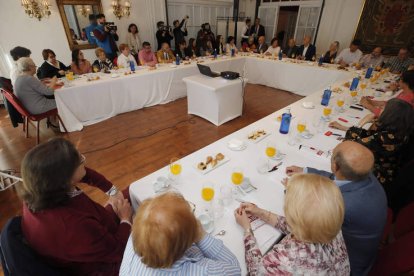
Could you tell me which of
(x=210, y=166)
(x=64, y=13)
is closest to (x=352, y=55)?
(x=210, y=166)

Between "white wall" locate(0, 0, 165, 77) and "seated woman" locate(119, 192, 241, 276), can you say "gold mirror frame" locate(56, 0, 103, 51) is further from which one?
"seated woman" locate(119, 192, 241, 276)

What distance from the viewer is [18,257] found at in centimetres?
85

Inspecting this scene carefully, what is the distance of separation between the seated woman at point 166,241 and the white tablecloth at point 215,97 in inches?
109

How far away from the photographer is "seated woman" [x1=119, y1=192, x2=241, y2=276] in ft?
2.20

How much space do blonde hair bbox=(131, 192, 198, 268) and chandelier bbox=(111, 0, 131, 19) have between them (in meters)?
6.52

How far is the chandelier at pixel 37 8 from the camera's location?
4598mm

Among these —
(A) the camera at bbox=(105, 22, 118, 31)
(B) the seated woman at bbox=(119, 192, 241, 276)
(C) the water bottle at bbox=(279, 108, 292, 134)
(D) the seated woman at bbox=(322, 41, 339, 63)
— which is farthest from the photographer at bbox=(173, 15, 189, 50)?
(B) the seated woman at bbox=(119, 192, 241, 276)

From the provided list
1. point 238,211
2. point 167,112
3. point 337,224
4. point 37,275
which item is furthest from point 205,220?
point 167,112

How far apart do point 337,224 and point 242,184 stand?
2.19 feet

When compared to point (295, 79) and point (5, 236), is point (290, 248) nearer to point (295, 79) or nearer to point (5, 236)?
point (5, 236)

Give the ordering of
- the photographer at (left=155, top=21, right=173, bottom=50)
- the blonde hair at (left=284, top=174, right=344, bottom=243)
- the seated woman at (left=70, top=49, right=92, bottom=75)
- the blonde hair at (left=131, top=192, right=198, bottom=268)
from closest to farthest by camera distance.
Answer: the blonde hair at (left=131, top=192, right=198, bottom=268), the blonde hair at (left=284, top=174, right=344, bottom=243), the seated woman at (left=70, top=49, right=92, bottom=75), the photographer at (left=155, top=21, right=173, bottom=50)

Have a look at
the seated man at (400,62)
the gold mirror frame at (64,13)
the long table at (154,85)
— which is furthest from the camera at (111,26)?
the seated man at (400,62)

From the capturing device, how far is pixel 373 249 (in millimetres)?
1143

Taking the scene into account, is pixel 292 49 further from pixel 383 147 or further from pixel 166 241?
pixel 166 241
